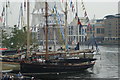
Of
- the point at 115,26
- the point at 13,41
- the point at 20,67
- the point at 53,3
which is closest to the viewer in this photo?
the point at 20,67

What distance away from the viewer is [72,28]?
7761 inches

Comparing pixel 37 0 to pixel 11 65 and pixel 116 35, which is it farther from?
pixel 116 35

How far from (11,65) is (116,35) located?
14397 centimetres

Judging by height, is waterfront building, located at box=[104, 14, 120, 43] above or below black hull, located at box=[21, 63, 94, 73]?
above

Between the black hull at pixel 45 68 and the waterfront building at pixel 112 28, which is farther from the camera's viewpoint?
the waterfront building at pixel 112 28

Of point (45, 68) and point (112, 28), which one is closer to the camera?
point (45, 68)

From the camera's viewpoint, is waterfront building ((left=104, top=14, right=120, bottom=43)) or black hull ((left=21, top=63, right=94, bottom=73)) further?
waterfront building ((left=104, top=14, right=120, bottom=43))

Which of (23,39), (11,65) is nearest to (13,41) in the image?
(23,39)

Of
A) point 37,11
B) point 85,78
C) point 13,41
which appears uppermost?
point 37,11

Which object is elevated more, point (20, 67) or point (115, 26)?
point (115, 26)

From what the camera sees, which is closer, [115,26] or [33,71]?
[33,71]

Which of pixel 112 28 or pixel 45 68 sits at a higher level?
pixel 112 28

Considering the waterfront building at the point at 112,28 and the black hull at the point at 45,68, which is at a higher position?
the waterfront building at the point at 112,28

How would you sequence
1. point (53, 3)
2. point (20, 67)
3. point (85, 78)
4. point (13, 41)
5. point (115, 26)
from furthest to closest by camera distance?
point (115, 26) → point (13, 41) → point (53, 3) → point (20, 67) → point (85, 78)
